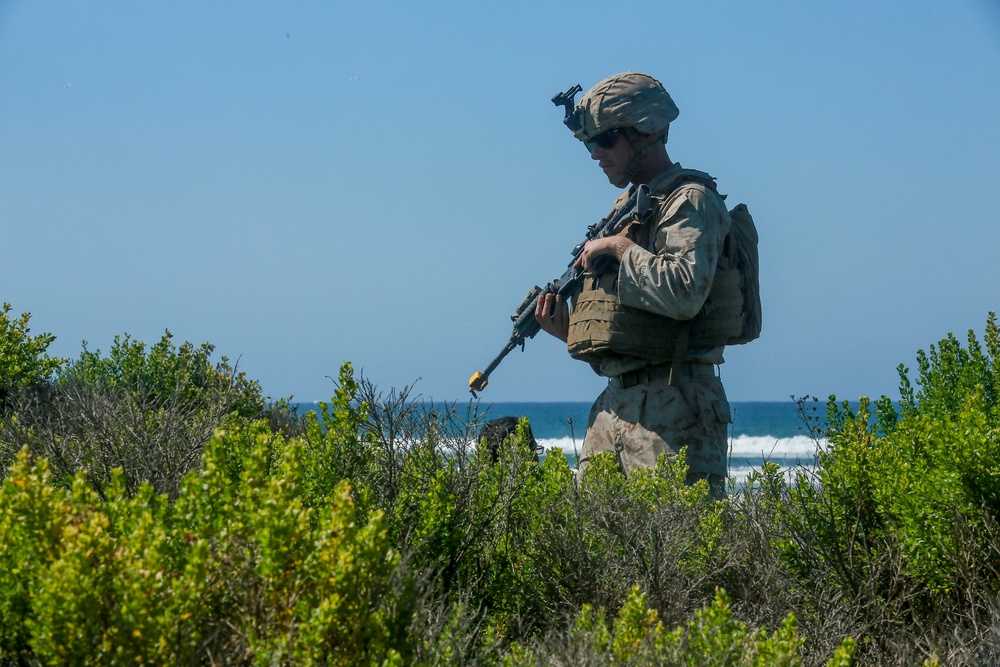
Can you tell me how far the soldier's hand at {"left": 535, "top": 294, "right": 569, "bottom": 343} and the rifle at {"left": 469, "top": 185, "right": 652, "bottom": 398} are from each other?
38 mm

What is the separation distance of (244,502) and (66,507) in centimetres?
39

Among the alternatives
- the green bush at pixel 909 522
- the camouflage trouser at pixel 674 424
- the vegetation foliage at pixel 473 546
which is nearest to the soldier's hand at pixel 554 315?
the camouflage trouser at pixel 674 424

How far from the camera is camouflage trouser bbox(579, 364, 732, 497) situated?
5121 millimetres

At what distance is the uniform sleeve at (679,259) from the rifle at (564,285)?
116 mm

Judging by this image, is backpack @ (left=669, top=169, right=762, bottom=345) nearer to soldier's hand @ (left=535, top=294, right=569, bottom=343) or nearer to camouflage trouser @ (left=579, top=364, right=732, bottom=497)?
camouflage trouser @ (left=579, top=364, right=732, bottom=497)

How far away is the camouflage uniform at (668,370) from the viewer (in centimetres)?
489

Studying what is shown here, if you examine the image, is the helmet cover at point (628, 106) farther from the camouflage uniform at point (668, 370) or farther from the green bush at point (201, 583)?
the green bush at point (201, 583)

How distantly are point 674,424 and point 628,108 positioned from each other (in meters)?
1.42

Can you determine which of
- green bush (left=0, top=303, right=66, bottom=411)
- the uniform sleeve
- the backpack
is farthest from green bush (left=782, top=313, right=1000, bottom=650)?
green bush (left=0, top=303, right=66, bottom=411)

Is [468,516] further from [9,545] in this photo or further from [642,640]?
[9,545]

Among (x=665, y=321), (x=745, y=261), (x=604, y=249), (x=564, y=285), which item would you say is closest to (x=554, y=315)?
Answer: (x=564, y=285)

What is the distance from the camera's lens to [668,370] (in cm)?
524

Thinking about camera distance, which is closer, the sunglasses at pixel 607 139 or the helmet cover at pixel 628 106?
the helmet cover at pixel 628 106

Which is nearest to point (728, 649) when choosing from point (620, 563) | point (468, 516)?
point (620, 563)
